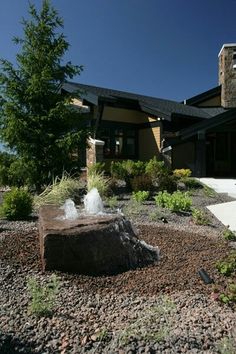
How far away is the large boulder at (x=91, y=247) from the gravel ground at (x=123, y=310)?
17cm

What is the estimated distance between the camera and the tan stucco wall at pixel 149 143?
17953 mm

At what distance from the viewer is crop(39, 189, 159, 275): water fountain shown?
421 centimetres

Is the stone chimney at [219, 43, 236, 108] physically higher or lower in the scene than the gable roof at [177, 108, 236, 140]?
higher

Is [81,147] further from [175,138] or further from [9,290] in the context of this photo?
[9,290]

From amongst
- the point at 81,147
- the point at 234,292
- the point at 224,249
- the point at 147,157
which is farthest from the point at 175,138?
the point at 234,292

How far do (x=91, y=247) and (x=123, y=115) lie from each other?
581 inches

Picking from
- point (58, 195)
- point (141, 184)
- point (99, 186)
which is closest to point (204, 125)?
point (141, 184)

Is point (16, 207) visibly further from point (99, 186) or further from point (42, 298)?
point (42, 298)

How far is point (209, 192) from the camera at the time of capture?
1141 centimetres

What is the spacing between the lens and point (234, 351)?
2719 mm

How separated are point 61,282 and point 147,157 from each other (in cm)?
1499

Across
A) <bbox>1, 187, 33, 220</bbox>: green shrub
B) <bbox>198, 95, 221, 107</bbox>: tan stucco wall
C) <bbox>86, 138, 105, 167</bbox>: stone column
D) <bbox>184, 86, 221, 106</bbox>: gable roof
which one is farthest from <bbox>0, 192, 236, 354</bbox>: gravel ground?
<bbox>198, 95, 221, 107</bbox>: tan stucco wall

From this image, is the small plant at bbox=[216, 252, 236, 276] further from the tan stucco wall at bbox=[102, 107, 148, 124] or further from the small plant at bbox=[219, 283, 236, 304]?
the tan stucco wall at bbox=[102, 107, 148, 124]

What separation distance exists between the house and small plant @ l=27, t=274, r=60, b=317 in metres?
11.4
